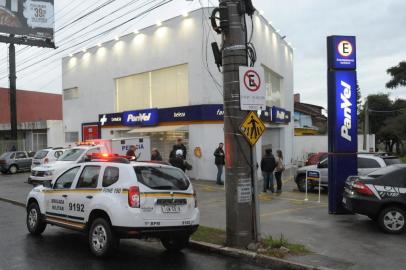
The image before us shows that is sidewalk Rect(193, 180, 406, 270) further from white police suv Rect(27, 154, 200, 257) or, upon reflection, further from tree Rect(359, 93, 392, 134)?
tree Rect(359, 93, 392, 134)

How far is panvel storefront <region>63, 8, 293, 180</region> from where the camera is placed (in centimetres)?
2167

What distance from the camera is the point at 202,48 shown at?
21891 mm

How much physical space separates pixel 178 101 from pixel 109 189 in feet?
51.2

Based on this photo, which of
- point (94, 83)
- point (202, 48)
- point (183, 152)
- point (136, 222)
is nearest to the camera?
point (136, 222)

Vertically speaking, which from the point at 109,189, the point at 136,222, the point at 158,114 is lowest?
the point at 136,222

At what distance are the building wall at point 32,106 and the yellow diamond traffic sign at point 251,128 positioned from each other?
47.5m

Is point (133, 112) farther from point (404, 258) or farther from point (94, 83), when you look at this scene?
point (404, 258)

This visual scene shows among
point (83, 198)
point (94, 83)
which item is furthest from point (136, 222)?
point (94, 83)

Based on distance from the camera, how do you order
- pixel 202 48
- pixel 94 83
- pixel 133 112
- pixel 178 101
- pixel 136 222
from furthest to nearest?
pixel 94 83
pixel 133 112
pixel 178 101
pixel 202 48
pixel 136 222

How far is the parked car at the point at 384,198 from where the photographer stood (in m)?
10.1

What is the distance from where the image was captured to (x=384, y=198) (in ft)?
33.4

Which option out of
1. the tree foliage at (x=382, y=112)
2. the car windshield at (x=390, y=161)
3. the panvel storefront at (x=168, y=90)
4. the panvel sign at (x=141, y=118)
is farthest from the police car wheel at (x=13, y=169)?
the tree foliage at (x=382, y=112)

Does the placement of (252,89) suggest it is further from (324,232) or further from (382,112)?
(382,112)

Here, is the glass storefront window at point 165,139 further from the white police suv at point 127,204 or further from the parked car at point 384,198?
the white police suv at point 127,204
